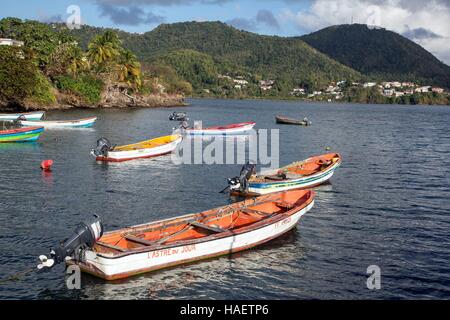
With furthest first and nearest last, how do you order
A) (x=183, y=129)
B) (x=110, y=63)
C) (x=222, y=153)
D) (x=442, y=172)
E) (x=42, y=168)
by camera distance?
(x=110, y=63) < (x=183, y=129) < (x=222, y=153) < (x=442, y=172) < (x=42, y=168)

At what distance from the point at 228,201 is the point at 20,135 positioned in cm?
2830

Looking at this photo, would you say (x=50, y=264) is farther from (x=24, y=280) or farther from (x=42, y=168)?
(x=42, y=168)

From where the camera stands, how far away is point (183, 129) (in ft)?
204

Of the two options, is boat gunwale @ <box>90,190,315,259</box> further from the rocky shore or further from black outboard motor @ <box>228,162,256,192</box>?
the rocky shore

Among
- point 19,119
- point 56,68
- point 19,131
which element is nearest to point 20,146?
point 19,131

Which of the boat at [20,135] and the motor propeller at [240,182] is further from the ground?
the boat at [20,135]

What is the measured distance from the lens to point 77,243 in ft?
55.4

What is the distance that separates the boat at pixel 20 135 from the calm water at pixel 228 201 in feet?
4.04

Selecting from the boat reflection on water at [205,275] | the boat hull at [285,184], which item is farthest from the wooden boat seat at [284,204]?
the boat hull at [285,184]

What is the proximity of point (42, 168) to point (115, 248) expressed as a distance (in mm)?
21516

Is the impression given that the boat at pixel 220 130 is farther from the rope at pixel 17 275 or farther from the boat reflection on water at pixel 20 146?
the rope at pixel 17 275

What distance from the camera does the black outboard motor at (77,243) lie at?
16438mm

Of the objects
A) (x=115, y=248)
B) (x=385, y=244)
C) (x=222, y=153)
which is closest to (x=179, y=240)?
(x=115, y=248)
